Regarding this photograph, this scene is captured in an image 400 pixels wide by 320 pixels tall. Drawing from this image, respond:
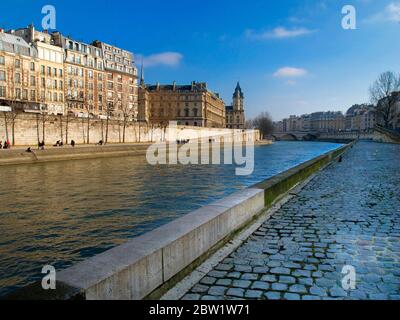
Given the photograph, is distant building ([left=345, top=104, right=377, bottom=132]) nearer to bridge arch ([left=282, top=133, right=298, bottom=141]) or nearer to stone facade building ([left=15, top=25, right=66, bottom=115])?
bridge arch ([left=282, top=133, right=298, bottom=141])

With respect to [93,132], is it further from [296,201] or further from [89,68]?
[296,201]

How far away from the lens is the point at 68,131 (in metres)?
44.6

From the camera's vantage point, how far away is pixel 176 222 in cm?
457

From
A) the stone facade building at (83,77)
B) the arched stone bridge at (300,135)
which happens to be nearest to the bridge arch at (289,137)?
the arched stone bridge at (300,135)

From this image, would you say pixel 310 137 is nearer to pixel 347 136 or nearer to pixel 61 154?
pixel 347 136

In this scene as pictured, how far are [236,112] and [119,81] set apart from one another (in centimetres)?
8682

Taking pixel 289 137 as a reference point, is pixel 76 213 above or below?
below

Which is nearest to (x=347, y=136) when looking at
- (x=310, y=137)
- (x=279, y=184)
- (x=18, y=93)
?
(x=310, y=137)

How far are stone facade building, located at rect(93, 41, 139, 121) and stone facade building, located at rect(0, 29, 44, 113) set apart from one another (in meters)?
16.0

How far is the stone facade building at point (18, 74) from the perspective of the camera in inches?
2009

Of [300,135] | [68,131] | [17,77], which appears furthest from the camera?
[300,135]

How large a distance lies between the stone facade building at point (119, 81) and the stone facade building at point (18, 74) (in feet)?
52.5

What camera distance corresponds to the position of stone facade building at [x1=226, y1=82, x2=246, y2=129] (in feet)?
510
